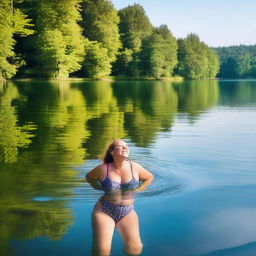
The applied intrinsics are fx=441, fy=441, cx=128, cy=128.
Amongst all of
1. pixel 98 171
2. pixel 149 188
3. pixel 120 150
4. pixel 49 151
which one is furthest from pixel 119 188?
pixel 49 151

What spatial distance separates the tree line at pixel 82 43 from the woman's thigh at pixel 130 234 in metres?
48.7

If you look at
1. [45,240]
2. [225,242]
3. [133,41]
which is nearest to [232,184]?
[225,242]

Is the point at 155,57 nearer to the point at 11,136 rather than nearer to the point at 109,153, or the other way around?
the point at 11,136

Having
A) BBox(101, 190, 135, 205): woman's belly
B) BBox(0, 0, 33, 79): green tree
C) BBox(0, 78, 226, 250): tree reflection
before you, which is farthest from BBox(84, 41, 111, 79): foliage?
BBox(101, 190, 135, 205): woman's belly

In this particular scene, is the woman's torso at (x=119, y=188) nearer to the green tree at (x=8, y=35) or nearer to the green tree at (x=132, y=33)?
the green tree at (x=8, y=35)

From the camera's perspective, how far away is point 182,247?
5258mm

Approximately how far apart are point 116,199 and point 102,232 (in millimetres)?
1501

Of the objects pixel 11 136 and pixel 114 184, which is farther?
pixel 11 136

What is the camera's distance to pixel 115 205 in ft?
20.5

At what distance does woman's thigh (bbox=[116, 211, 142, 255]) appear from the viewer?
5051 mm

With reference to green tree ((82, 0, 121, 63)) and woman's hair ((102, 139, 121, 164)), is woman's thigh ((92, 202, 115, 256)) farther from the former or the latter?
green tree ((82, 0, 121, 63))

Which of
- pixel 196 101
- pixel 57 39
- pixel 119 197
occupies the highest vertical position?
pixel 57 39

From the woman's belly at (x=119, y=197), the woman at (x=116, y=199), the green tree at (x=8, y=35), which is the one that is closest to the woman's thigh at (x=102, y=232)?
the woman at (x=116, y=199)

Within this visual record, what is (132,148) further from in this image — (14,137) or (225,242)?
(225,242)
